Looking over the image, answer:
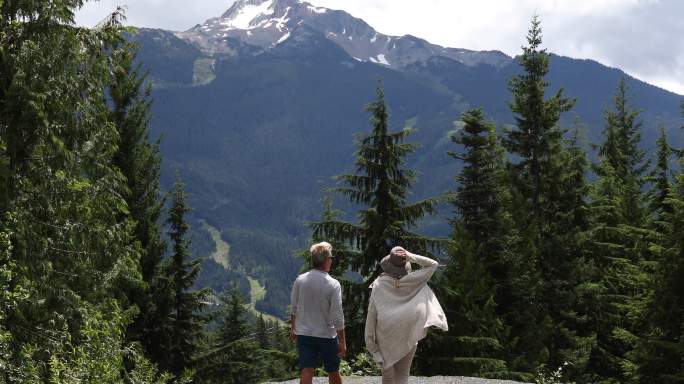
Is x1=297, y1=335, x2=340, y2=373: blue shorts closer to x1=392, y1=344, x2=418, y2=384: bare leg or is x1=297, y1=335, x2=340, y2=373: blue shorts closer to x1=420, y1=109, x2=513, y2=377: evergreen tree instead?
x1=392, y1=344, x2=418, y2=384: bare leg

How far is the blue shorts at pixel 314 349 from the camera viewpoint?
8607 mm

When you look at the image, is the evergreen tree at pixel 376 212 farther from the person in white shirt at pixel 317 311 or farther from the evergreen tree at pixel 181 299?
the person in white shirt at pixel 317 311

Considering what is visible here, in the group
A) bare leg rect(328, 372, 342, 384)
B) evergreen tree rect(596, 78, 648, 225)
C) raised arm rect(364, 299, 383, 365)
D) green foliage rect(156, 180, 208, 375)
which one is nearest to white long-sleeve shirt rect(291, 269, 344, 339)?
raised arm rect(364, 299, 383, 365)

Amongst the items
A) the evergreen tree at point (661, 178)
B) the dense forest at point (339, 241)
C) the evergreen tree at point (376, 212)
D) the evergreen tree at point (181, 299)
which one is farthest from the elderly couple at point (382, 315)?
the evergreen tree at point (661, 178)

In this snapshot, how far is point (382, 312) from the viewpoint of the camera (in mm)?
8156

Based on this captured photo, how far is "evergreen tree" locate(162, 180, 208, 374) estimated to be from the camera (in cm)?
2302

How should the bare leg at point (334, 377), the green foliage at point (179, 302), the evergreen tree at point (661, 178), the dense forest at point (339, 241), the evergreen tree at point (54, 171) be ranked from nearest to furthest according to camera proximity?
1. the bare leg at point (334, 377)
2. the evergreen tree at point (54, 171)
3. the dense forest at point (339, 241)
4. the green foliage at point (179, 302)
5. the evergreen tree at point (661, 178)

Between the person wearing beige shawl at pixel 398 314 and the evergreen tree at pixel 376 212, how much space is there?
34.1ft

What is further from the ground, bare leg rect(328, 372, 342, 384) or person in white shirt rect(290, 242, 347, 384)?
person in white shirt rect(290, 242, 347, 384)

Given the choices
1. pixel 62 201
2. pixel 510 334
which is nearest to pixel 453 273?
pixel 510 334

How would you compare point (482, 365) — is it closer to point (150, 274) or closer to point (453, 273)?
point (453, 273)

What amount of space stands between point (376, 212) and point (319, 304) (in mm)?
10952

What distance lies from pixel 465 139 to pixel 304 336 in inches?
623

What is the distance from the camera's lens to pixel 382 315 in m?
8.15
